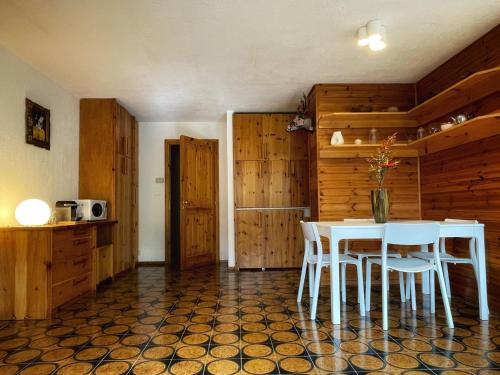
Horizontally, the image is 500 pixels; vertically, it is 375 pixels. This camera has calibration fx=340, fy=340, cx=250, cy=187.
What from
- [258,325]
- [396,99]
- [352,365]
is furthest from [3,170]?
[396,99]

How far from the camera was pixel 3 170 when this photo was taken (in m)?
2.97

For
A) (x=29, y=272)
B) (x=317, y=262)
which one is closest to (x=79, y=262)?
(x=29, y=272)

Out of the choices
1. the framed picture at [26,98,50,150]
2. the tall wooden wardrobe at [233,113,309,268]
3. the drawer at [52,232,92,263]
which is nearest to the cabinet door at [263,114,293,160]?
the tall wooden wardrobe at [233,113,309,268]

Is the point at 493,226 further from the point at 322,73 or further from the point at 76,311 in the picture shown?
the point at 76,311

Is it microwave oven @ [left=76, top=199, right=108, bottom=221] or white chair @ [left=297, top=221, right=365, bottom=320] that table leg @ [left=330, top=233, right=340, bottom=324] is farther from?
microwave oven @ [left=76, top=199, right=108, bottom=221]

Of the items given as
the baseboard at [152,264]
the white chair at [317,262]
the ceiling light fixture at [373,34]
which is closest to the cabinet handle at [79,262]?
the baseboard at [152,264]

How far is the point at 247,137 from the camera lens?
16.3 feet

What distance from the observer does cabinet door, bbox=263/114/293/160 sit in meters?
4.97

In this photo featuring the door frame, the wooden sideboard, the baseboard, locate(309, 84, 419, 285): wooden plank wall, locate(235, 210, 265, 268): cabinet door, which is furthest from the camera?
the door frame

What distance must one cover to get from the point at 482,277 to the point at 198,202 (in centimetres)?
375

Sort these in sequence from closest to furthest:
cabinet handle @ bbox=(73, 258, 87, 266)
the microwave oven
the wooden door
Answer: cabinet handle @ bbox=(73, 258, 87, 266) → the microwave oven → the wooden door

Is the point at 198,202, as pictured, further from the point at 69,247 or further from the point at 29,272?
the point at 29,272

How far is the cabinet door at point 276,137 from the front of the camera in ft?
16.3

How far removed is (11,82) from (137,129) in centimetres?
250
